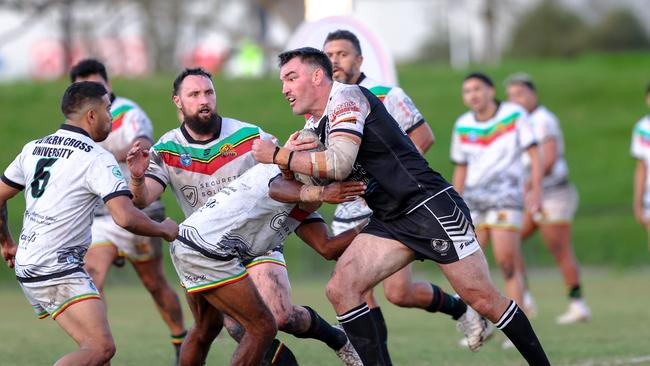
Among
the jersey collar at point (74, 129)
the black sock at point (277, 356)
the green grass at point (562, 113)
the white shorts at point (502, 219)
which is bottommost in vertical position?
the green grass at point (562, 113)

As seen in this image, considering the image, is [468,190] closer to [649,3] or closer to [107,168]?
[107,168]

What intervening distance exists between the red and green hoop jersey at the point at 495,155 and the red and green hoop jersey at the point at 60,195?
16.7 feet

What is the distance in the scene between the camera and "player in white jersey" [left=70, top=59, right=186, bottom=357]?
920 centimetres

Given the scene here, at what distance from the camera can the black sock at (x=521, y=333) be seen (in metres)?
6.83

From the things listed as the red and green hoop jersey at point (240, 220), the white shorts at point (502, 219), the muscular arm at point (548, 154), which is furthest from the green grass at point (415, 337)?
the red and green hoop jersey at point (240, 220)

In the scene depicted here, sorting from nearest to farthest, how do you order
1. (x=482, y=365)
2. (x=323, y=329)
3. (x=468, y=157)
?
(x=323, y=329) < (x=482, y=365) < (x=468, y=157)

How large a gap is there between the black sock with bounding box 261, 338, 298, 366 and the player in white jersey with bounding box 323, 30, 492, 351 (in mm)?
1141

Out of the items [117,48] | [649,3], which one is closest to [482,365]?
[117,48]

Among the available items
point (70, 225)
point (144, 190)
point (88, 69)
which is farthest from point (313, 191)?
point (88, 69)

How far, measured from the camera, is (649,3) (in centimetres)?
4903

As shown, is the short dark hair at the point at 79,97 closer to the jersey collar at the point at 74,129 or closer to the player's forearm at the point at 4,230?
the jersey collar at the point at 74,129

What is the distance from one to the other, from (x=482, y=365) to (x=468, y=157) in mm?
2962

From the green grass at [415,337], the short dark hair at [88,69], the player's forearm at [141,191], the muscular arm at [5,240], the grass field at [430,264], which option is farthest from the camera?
the grass field at [430,264]

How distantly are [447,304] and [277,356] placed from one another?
1.74 m
